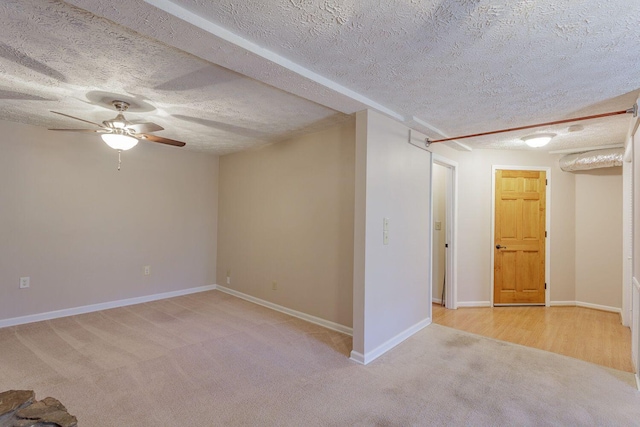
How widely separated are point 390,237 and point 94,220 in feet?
12.7

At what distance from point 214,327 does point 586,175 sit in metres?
5.55

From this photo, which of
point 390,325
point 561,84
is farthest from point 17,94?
point 561,84

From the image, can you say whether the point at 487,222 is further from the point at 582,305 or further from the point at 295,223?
the point at 295,223

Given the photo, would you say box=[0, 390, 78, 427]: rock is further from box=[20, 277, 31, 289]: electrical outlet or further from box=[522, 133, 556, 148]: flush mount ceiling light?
box=[522, 133, 556, 148]: flush mount ceiling light

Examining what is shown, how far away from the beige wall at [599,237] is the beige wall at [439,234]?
191 cm

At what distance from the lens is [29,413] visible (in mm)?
1265

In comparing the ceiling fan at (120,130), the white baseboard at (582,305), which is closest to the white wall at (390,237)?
the ceiling fan at (120,130)

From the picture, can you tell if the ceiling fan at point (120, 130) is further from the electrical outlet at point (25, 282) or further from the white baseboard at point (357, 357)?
the white baseboard at point (357, 357)

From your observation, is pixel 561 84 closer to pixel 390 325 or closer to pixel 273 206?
pixel 390 325

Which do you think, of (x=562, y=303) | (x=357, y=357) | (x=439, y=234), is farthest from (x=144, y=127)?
(x=562, y=303)

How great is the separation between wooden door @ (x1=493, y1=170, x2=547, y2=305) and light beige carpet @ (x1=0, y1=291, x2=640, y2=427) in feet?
5.54

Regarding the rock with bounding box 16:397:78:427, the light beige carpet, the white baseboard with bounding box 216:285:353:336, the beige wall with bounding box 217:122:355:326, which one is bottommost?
the light beige carpet

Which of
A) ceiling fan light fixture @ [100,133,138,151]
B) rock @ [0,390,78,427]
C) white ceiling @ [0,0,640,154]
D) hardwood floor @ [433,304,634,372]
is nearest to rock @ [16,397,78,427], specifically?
rock @ [0,390,78,427]

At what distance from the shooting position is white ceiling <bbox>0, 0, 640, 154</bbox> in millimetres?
1500
